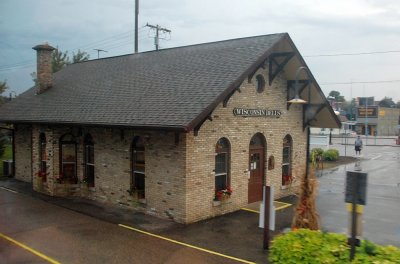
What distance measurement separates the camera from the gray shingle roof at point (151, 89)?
41.3 feet

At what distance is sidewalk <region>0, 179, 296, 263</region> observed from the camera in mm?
10383

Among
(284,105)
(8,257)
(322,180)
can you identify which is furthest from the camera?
(322,180)

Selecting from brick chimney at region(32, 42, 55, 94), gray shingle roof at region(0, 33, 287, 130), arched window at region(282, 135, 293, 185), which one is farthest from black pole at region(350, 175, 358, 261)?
brick chimney at region(32, 42, 55, 94)

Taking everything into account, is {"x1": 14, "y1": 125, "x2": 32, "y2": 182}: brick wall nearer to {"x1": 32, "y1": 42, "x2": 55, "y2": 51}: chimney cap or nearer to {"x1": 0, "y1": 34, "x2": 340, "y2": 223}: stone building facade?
{"x1": 0, "y1": 34, "x2": 340, "y2": 223}: stone building facade

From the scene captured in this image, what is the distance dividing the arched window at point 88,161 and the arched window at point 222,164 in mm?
5464

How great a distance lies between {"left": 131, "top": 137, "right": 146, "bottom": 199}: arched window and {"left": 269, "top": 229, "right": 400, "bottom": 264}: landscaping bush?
23.2 ft

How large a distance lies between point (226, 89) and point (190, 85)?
190 cm

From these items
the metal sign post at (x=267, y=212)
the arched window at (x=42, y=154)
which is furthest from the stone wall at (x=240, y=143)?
the arched window at (x=42, y=154)

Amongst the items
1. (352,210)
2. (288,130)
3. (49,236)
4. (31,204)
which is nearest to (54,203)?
(31,204)

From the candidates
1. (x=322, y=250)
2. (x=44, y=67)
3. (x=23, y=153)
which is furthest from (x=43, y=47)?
(x=322, y=250)

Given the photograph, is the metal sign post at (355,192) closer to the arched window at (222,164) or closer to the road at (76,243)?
the road at (76,243)

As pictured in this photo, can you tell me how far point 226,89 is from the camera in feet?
40.5

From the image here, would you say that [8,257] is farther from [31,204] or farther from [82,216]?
[31,204]

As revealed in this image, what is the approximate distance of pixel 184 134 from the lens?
40.0 feet
